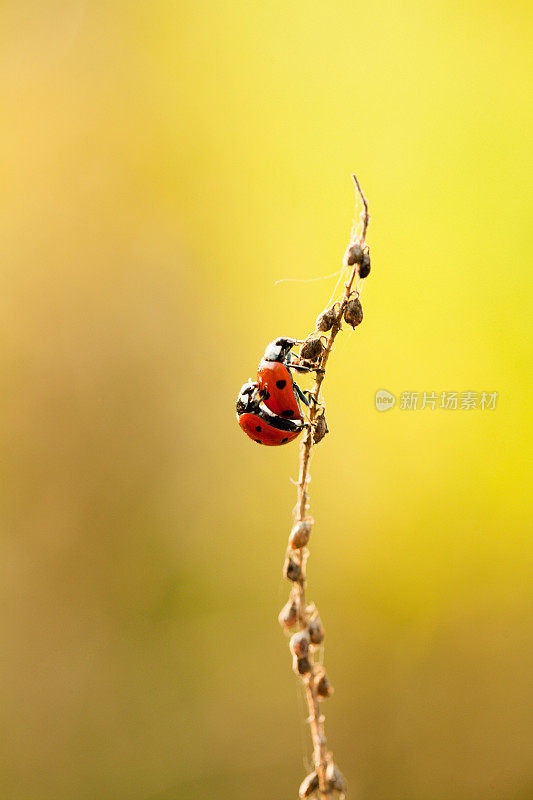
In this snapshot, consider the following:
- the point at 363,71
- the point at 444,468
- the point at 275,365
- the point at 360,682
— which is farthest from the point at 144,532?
the point at 363,71

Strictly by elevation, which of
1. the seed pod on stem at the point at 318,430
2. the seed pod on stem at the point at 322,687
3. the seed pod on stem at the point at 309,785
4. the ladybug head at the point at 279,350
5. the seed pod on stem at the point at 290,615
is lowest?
the seed pod on stem at the point at 309,785

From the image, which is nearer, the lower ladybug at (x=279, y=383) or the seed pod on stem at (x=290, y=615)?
the seed pod on stem at (x=290, y=615)

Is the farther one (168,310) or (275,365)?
(168,310)

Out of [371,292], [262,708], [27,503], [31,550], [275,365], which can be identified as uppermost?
[371,292]

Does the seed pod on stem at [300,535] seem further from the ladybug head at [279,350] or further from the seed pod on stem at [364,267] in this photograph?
the ladybug head at [279,350]

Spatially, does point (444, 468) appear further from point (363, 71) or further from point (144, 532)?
point (363, 71)

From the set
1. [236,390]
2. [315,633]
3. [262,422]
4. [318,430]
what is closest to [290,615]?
[315,633]

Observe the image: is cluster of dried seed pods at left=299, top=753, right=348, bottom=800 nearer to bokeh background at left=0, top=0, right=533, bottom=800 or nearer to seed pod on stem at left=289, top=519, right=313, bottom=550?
seed pod on stem at left=289, top=519, right=313, bottom=550

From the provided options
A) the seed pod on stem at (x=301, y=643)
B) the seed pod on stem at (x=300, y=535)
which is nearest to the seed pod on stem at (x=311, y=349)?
the seed pod on stem at (x=300, y=535)
